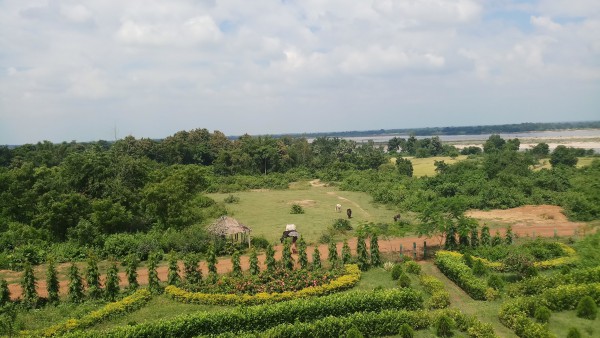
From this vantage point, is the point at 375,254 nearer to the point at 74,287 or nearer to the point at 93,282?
the point at 93,282

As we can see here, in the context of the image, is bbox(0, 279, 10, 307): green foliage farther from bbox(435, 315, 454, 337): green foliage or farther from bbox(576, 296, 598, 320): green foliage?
bbox(576, 296, 598, 320): green foliage

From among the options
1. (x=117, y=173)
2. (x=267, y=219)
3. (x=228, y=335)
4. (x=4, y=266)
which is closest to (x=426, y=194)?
(x=267, y=219)

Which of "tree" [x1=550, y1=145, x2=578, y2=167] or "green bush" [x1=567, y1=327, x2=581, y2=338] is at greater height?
"tree" [x1=550, y1=145, x2=578, y2=167]

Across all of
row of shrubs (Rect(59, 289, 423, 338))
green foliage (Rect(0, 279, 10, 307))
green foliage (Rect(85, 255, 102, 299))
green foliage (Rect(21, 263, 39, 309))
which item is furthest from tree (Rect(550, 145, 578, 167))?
green foliage (Rect(0, 279, 10, 307))

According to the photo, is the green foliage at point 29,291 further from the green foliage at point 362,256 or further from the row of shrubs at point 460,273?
the row of shrubs at point 460,273

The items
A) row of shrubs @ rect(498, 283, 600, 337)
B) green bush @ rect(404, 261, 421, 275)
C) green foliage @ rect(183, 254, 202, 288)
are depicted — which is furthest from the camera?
green bush @ rect(404, 261, 421, 275)

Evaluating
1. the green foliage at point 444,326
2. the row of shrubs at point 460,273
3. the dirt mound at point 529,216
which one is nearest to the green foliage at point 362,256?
the row of shrubs at point 460,273

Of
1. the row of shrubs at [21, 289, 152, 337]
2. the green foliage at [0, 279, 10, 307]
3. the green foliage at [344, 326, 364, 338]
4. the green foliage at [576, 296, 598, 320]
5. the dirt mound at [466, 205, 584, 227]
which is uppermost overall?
the green foliage at [0, 279, 10, 307]
